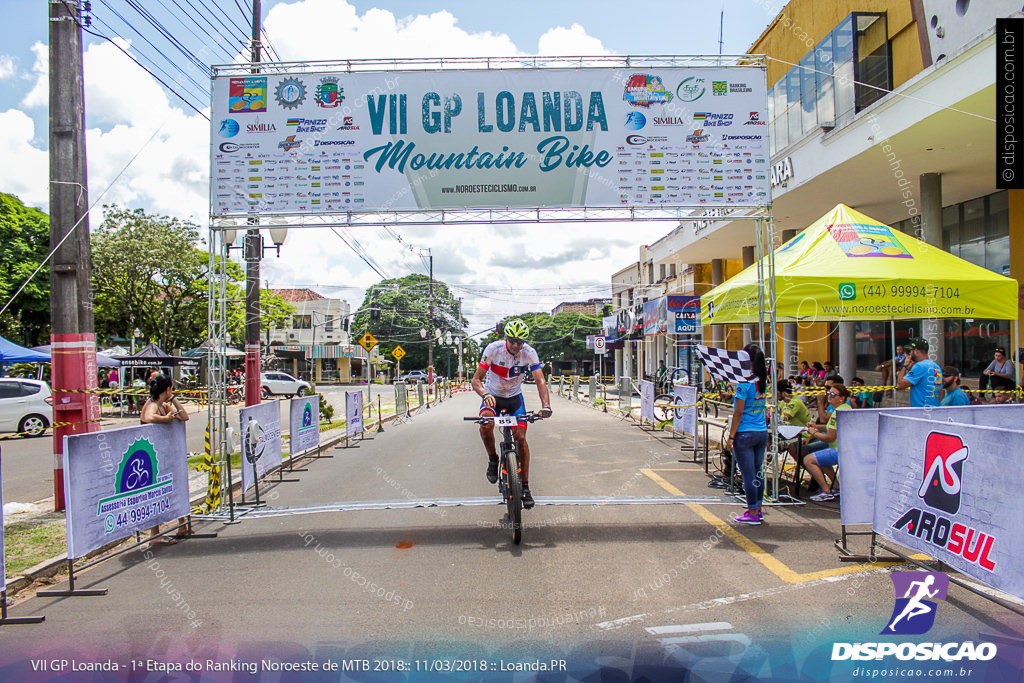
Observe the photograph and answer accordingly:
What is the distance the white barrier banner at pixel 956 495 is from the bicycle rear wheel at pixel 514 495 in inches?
120

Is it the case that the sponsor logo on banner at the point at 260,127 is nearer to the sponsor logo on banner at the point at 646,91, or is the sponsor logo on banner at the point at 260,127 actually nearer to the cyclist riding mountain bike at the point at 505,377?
the cyclist riding mountain bike at the point at 505,377

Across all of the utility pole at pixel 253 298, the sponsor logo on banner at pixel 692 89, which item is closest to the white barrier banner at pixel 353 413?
the utility pole at pixel 253 298

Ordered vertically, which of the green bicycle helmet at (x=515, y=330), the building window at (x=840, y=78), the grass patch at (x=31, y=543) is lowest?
the grass patch at (x=31, y=543)

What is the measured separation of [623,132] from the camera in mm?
7895

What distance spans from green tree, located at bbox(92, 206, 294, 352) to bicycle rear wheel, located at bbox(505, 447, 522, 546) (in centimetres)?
2730

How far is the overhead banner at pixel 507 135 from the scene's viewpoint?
779 centimetres

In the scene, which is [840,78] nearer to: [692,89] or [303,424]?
[692,89]

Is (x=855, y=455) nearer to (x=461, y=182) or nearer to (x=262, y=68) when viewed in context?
(x=461, y=182)

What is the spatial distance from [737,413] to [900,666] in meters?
3.34

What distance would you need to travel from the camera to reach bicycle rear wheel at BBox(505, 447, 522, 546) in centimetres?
612

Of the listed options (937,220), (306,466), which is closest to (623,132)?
(306,466)

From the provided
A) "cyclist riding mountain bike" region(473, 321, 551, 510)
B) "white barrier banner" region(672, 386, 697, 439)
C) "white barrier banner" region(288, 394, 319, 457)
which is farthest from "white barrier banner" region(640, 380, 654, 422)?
"cyclist riding mountain bike" region(473, 321, 551, 510)

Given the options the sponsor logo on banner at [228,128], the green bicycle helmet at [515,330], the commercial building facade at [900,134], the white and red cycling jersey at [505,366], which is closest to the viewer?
the green bicycle helmet at [515,330]

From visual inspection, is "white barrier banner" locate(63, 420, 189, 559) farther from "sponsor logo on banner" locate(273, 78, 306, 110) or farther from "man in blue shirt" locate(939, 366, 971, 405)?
"man in blue shirt" locate(939, 366, 971, 405)
